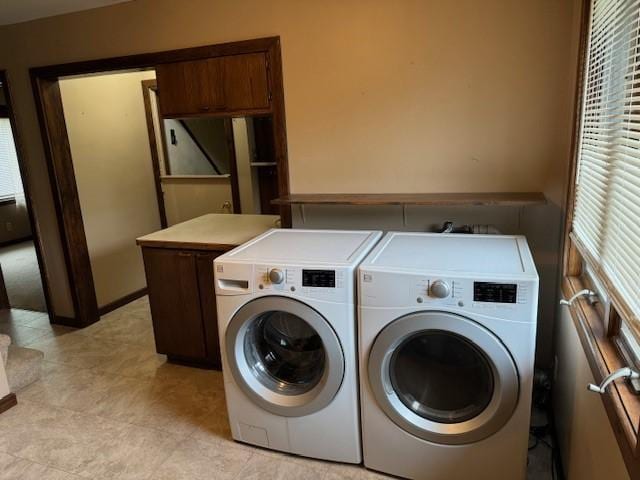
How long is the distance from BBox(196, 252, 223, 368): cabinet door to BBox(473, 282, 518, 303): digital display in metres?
1.46

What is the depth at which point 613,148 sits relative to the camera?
1.37m

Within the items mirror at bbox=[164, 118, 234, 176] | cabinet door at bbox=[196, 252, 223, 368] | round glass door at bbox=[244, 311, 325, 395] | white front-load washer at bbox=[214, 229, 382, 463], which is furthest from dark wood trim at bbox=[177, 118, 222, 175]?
round glass door at bbox=[244, 311, 325, 395]

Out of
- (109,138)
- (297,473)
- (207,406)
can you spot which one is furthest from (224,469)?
(109,138)

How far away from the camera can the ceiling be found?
8.92ft

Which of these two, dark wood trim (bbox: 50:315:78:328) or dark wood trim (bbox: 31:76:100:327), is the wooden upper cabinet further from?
dark wood trim (bbox: 50:315:78:328)

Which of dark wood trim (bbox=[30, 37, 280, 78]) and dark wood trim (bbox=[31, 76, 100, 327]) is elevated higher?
dark wood trim (bbox=[30, 37, 280, 78])

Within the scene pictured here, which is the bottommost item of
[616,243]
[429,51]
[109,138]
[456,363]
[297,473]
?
[297,473]

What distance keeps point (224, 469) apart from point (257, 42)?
7.08ft

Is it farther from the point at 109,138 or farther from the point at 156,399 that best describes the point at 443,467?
the point at 109,138

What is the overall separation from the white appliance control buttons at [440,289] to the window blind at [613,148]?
0.48 meters

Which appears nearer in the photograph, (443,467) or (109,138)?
(443,467)

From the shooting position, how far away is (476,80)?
2213 mm

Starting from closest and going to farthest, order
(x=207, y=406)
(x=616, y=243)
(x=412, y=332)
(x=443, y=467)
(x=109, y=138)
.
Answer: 1. (x=616, y=243)
2. (x=412, y=332)
3. (x=443, y=467)
4. (x=207, y=406)
5. (x=109, y=138)

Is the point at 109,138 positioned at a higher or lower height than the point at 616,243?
higher
